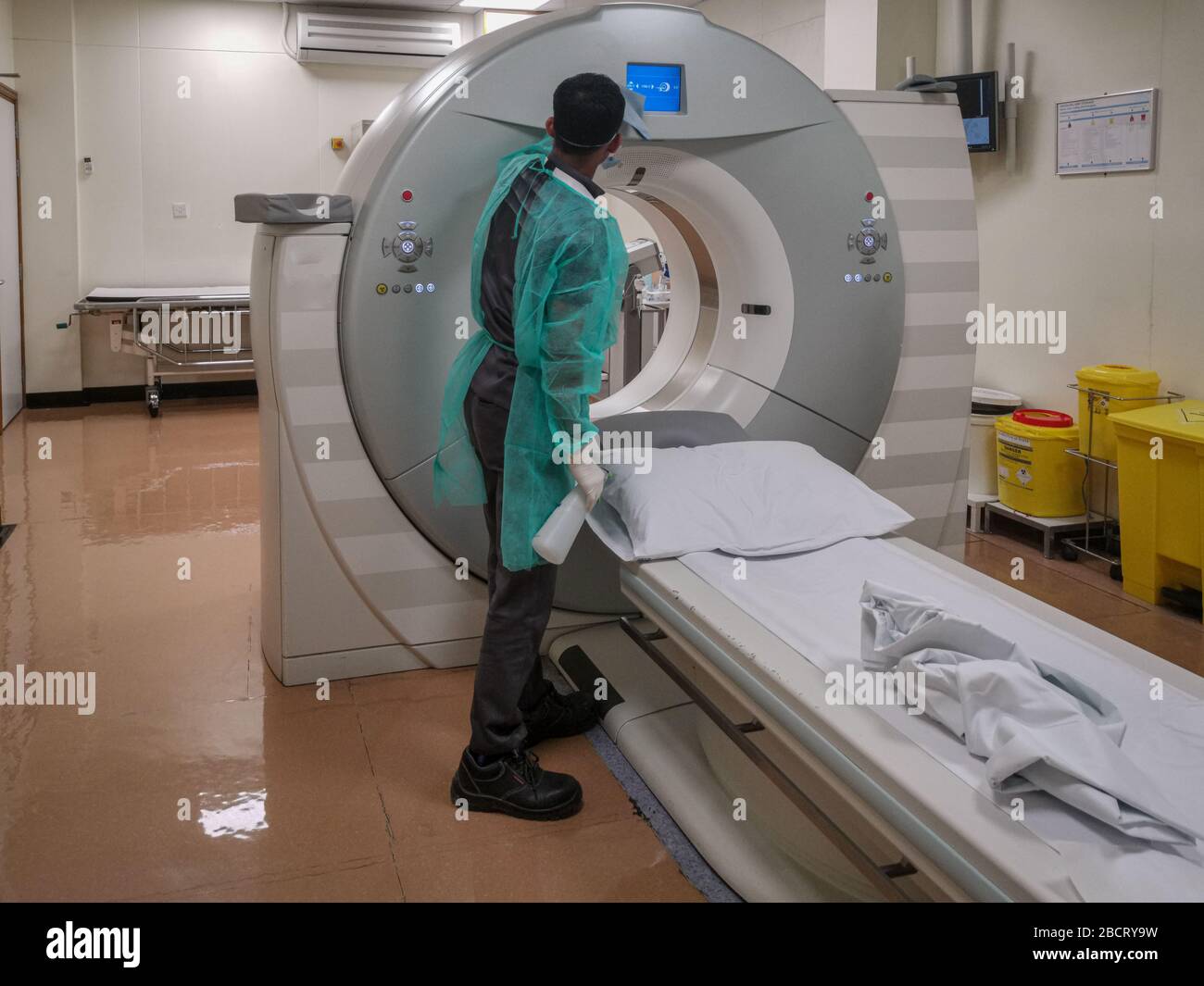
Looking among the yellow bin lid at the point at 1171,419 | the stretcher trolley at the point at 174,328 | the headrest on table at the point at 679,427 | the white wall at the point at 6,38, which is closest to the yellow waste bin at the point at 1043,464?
the yellow bin lid at the point at 1171,419

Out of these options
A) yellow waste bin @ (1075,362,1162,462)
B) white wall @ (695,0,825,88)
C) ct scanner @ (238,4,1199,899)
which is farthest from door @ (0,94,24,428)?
yellow waste bin @ (1075,362,1162,462)

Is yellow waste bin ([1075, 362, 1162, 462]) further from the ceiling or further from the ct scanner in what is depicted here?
the ceiling

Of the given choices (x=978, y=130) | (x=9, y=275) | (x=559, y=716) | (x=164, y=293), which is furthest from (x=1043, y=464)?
(x=9, y=275)

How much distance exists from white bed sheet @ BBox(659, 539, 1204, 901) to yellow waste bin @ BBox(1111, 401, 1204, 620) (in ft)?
4.42

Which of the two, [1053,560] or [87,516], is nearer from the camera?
[1053,560]

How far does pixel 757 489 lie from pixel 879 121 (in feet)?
3.60

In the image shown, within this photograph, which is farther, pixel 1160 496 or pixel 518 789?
pixel 1160 496

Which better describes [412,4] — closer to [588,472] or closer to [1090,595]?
[1090,595]

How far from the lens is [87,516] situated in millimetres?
4070

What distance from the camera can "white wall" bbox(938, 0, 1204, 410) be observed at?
11.5 ft

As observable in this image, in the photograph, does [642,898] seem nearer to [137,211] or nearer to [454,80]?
[454,80]

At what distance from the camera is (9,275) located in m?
5.78

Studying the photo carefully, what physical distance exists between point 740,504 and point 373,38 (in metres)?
5.26
